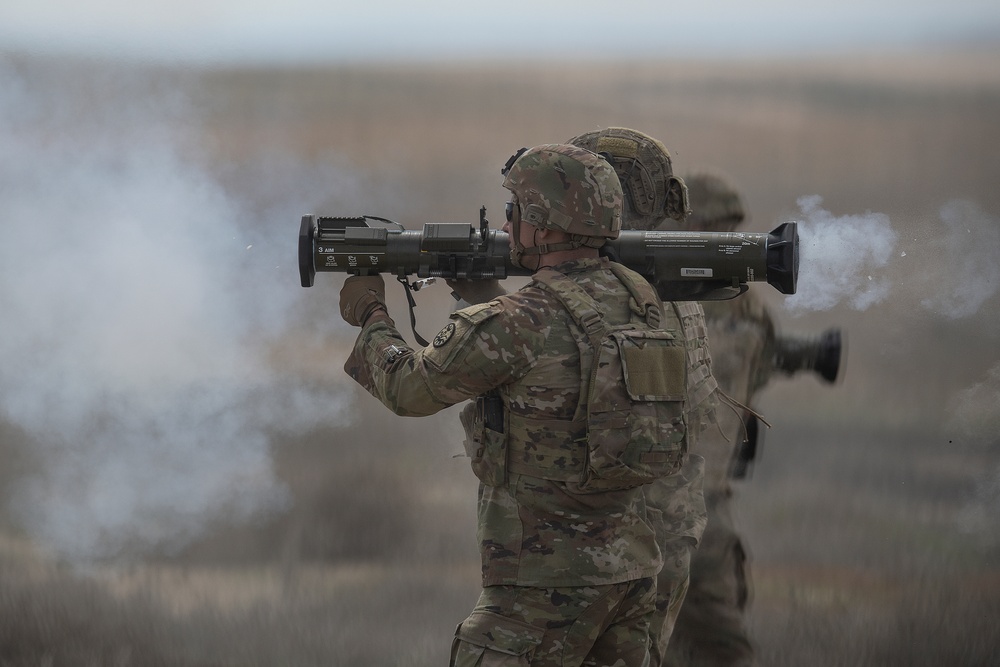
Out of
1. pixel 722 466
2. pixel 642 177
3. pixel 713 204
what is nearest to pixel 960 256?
pixel 713 204

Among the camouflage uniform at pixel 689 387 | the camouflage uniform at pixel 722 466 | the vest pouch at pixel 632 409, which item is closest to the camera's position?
the vest pouch at pixel 632 409

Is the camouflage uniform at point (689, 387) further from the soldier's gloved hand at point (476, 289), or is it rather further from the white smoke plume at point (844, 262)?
the white smoke plume at point (844, 262)

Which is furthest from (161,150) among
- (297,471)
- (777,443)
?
(777,443)

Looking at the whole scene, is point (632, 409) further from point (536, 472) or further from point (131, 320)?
point (131, 320)

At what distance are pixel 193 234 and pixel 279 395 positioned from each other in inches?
27.0

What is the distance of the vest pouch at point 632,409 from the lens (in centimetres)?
284

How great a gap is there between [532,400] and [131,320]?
2.23 metres

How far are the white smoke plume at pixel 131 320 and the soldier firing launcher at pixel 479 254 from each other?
1.31 meters

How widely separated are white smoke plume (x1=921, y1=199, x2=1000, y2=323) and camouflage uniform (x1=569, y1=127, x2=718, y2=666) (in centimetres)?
133

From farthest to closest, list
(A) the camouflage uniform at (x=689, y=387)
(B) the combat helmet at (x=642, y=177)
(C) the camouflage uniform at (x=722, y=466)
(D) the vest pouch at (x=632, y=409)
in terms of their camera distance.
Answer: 1. (C) the camouflage uniform at (x=722, y=466)
2. (B) the combat helmet at (x=642, y=177)
3. (A) the camouflage uniform at (x=689, y=387)
4. (D) the vest pouch at (x=632, y=409)

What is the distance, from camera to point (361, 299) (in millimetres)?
3236

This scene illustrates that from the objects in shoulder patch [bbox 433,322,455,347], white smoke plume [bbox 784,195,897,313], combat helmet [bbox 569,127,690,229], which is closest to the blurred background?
white smoke plume [bbox 784,195,897,313]

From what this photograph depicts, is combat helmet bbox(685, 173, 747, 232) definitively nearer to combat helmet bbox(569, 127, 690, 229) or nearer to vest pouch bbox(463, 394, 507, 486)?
combat helmet bbox(569, 127, 690, 229)

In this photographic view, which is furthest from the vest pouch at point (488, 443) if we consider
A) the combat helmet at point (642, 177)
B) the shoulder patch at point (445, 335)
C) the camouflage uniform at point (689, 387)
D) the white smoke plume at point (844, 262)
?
the white smoke plume at point (844, 262)
